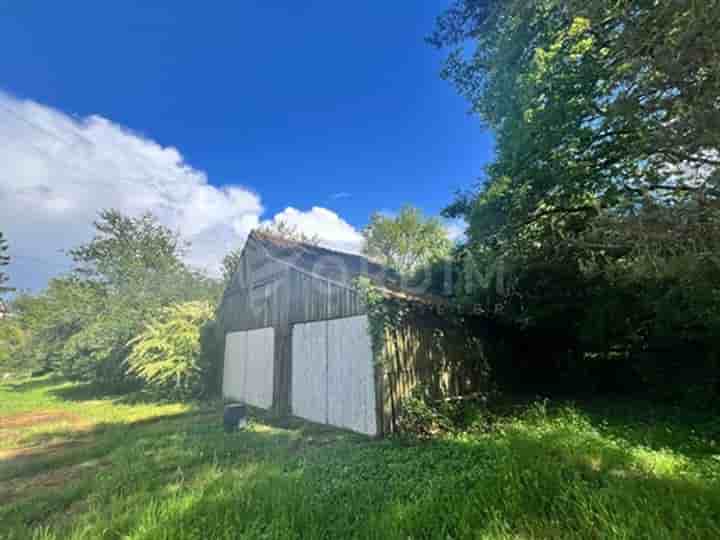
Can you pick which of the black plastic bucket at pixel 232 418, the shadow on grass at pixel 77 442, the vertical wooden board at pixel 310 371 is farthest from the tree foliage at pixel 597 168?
the shadow on grass at pixel 77 442

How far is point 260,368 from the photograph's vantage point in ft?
28.7

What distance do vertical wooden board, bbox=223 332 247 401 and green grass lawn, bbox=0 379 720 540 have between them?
11.7ft

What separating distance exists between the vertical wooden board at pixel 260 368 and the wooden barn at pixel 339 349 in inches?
1.0

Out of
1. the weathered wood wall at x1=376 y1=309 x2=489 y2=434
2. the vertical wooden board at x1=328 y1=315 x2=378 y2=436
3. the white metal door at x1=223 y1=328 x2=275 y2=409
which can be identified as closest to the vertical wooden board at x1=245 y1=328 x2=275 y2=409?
the white metal door at x1=223 y1=328 x2=275 y2=409

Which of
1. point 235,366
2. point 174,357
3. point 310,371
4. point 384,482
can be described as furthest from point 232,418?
point 174,357

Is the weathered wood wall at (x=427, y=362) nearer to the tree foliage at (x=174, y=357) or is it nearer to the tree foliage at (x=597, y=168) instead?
the tree foliage at (x=597, y=168)

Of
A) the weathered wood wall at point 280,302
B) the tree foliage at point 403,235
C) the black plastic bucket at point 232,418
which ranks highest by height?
the tree foliage at point 403,235

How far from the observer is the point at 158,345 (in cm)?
1002

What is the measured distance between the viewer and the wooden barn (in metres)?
5.61

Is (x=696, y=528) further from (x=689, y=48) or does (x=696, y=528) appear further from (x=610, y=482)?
(x=689, y=48)

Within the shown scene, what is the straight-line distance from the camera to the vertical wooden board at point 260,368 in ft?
27.3

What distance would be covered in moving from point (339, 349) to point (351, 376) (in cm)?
59

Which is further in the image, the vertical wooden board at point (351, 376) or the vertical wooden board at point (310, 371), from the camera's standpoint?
the vertical wooden board at point (310, 371)

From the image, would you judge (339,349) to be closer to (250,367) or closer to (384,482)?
(384,482)
